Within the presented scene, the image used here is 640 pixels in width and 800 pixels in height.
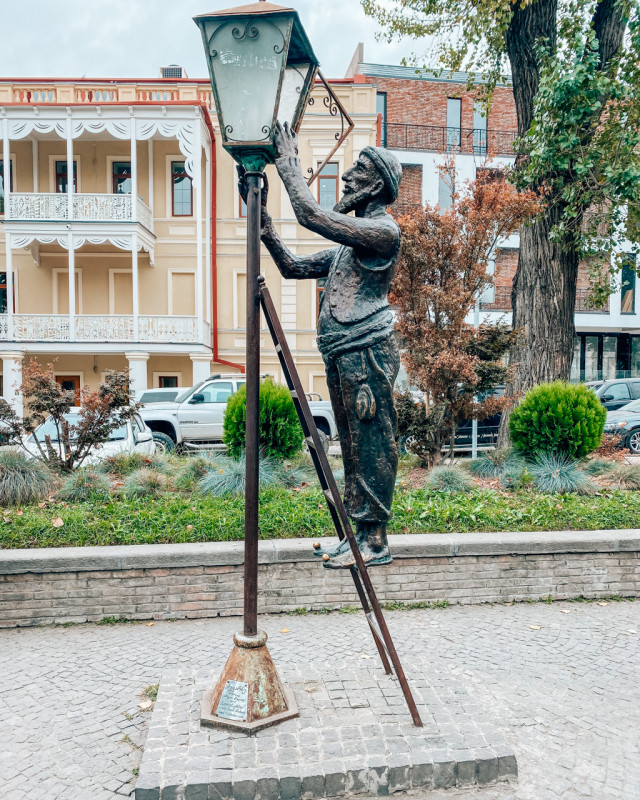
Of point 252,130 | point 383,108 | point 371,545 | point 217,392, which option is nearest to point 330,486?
point 371,545

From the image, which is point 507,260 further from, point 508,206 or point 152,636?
point 152,636

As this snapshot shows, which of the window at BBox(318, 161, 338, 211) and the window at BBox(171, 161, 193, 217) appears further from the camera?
the window at BBox(171, 161, 193, 217)


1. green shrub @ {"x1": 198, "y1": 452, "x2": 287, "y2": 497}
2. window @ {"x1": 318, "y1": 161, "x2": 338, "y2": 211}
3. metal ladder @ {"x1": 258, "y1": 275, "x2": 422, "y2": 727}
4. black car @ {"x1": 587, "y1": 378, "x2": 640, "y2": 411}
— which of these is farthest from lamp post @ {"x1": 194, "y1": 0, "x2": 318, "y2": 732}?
window @ {"x1": 318, "y1": 161, "x2": 338, "y2": 211}

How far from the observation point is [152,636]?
4.98 metres

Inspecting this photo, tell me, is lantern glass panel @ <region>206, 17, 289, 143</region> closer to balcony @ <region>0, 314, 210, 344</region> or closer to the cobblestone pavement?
the cobblestone pavement

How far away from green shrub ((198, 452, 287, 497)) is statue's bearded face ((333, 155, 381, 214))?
4.71 m

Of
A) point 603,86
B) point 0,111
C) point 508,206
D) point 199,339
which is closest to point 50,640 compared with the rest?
point 508,206

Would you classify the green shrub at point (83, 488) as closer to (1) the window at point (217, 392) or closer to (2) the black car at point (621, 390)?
(1) the window at point (217, 392)

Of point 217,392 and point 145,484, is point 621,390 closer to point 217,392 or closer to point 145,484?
point 217,392

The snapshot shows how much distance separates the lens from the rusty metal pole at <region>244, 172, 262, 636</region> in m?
3.15

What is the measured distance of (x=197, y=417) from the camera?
1398 cm

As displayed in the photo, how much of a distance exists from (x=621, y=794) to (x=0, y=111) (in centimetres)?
2302

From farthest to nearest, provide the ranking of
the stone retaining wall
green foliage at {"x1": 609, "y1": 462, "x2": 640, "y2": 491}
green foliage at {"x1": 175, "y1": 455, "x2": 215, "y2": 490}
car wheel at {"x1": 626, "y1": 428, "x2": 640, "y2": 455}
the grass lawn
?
car wheel at {"x1": 626, "y1": 428, "x2": 640, "y2": 455} → green foliage at {"x1": 609, "y1": 462, "x2": 640, "y2": 491} → green foliage at {"x1": 175, "y1": 455, "x2": 215, "y2": 490} → the grass lawn → the stone retaining wall

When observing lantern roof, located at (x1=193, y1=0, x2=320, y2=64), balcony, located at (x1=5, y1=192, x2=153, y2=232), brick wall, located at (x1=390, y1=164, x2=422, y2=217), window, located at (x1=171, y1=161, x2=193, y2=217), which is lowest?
lantern roof, located at (x1=193, y1=0, x2=320, y2=64)
